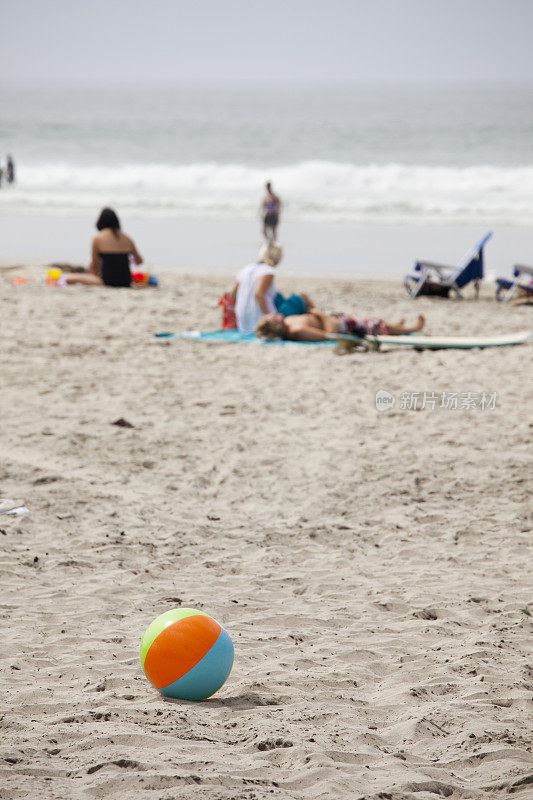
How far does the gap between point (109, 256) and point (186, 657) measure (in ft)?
27.5

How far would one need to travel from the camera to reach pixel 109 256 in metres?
10.4

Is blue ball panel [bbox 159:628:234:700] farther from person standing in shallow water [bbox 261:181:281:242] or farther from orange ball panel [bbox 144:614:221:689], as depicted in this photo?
person standing in shallow water [bbox 261:181:281:242]

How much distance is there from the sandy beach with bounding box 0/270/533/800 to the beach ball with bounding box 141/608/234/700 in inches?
2.5

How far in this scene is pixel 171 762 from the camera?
2.21 meters

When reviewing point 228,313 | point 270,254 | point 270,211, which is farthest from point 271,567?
point 270,211

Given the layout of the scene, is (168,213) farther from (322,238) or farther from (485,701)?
(485,701)

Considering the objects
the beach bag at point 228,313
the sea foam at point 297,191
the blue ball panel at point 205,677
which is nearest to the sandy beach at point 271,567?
the blue ball panel at point 205,677

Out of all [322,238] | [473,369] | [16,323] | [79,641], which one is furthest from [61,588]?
[322,238]

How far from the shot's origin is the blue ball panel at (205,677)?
2631 millimetres

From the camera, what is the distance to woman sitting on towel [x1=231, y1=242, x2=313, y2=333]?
8078 mm

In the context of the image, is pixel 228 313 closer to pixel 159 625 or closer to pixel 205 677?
pixel 159 625

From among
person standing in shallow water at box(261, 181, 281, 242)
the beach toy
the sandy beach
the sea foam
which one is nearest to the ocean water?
the sea foam

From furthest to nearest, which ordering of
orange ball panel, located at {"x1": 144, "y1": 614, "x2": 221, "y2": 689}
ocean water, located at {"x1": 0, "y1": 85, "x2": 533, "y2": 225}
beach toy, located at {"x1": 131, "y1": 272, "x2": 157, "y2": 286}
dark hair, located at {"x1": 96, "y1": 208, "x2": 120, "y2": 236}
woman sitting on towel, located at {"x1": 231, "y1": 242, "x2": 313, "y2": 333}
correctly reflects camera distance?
ocean water, located at {"x1": 0, "y1": 85, "x2": 533, "y2": 225}
beach toy, located at {"x1": 131, "y1": 272, "x2": 157, "y2": 286}
dark hair, located at {"x1": 96, "y1": 208, "x2": 120, "y2": 236}
woman sitting on towel, located at {"x1": 231, "y1": 242, "x2": 313, "y2": 333}
orange ball panel, located at {"x1": 144, "y1": 614, "x2": 221, "y2": 689}

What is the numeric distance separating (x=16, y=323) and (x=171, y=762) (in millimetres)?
7063
